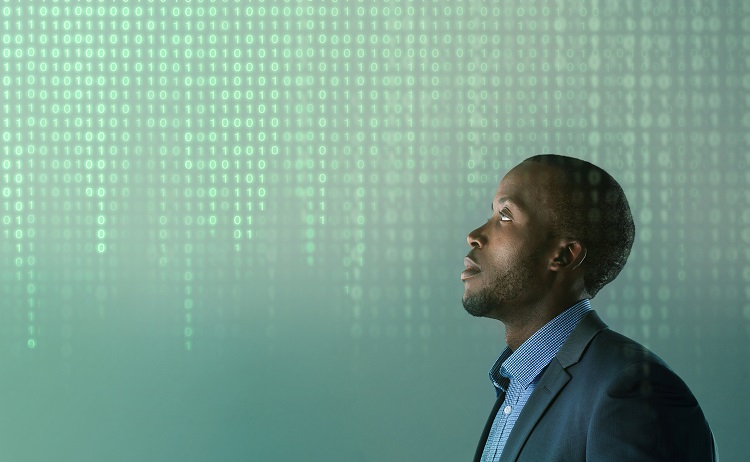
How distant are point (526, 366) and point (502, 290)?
15 centimetres

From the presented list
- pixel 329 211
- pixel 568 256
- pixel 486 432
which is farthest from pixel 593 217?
pixel 329 211

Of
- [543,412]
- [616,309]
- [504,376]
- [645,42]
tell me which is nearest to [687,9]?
[645,42]

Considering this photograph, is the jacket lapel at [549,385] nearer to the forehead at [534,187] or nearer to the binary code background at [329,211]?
the forehead at [534,187]

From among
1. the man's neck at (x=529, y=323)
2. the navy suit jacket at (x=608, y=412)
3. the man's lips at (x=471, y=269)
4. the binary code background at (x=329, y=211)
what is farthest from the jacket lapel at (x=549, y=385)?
the binary code background at (x=329, y=211)

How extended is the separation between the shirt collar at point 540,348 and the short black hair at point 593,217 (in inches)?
3.0

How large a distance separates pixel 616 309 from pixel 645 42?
865mm

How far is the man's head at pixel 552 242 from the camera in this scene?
1519 millimetres

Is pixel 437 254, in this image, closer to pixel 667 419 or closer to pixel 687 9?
pixel 687 9

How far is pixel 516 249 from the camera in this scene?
1.54 metres

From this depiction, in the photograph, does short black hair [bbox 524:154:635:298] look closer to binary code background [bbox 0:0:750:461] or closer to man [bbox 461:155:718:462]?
man [bbox 461:155:718:462]

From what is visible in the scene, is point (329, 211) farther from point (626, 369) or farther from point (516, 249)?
point (626, 369)

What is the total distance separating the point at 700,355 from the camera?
8.36 ft

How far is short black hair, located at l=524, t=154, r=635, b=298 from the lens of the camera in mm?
1522

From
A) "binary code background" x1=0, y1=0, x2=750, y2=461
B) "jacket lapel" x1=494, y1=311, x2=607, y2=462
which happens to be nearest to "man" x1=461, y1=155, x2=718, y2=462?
"jacket lapel" x1=494, y1=311, x2=607, y2=462
